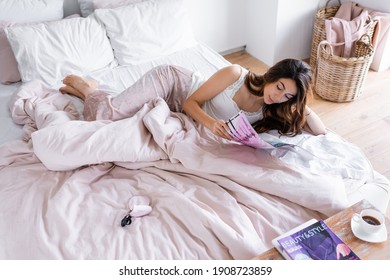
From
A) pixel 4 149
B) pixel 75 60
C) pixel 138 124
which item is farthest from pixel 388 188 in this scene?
pixel 75 60

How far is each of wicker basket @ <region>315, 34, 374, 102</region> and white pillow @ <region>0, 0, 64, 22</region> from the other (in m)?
1.64

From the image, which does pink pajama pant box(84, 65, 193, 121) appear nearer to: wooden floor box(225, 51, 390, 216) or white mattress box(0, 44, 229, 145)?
white mattress box(0, 44, 229, 145)

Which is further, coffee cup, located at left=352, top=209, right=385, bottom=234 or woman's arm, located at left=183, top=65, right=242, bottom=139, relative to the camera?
woman's arm, located at left=183, top=65, right=242, bottom=139

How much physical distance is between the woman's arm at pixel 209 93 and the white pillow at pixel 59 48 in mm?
730

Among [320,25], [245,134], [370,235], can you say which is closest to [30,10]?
[245,134]

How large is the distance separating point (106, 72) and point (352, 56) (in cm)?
162

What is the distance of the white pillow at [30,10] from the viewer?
6.23 feet

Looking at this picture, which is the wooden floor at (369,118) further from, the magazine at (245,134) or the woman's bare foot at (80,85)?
the woman's bare foot at (80,85)

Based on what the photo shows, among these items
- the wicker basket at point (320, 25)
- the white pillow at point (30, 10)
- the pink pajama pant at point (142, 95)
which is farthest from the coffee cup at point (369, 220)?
the white pillow at point (30, 10)

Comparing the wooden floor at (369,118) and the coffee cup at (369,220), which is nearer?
the coffee cup at (369,220)

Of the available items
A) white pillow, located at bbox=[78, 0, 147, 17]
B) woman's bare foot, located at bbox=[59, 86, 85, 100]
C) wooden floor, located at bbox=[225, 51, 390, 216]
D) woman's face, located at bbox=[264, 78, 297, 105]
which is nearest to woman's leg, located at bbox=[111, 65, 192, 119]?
woman's bare foot, located at bbox=[59, 86, 85, 100]

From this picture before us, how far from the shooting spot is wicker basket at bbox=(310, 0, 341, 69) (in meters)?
2.45

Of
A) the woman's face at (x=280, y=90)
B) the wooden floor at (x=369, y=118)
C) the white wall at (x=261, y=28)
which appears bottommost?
the wooden floor at (x=369, y=118)

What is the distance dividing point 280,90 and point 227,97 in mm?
270
